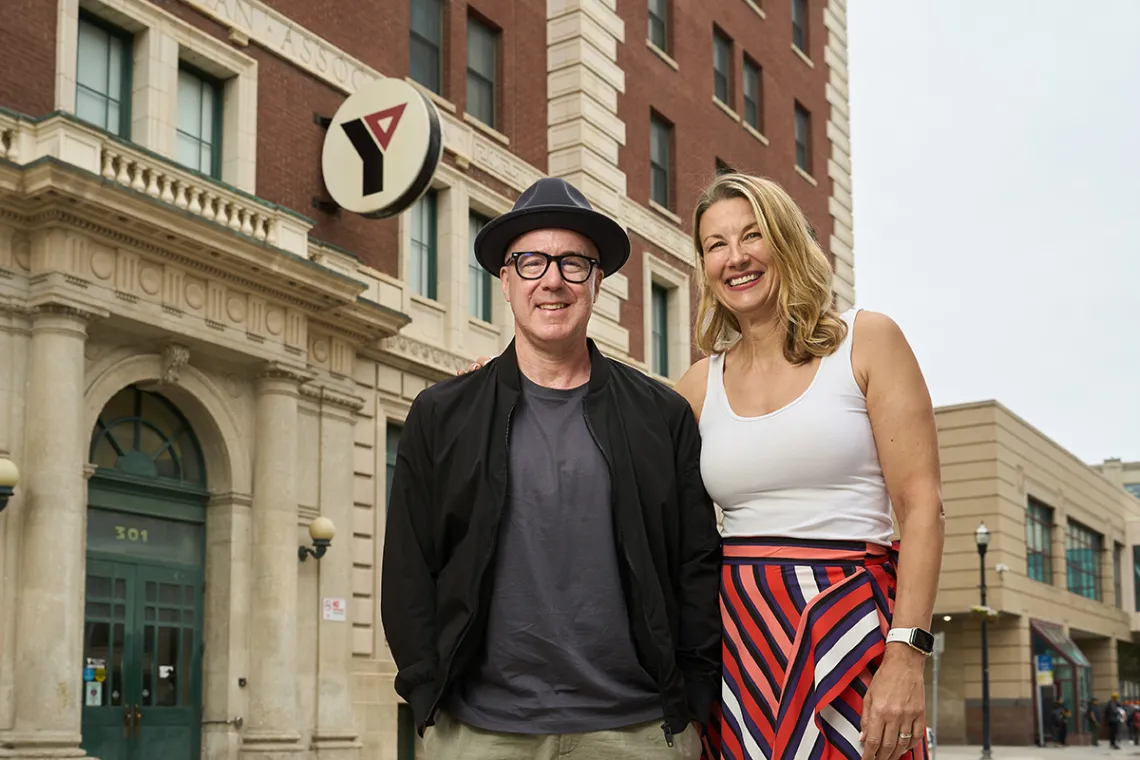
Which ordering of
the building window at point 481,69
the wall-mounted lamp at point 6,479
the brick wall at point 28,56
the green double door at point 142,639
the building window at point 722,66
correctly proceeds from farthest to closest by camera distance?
the building window at point 722,66 → the building window at point 481,69 → the green double door at point 142,639 → the brick wall at point 28,56 → the wall-mounted lamp at point 6,479

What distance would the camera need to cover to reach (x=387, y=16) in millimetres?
22016

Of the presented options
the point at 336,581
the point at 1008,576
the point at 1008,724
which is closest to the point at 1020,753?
the point at 1008,724

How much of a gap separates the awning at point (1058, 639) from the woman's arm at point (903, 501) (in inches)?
1828

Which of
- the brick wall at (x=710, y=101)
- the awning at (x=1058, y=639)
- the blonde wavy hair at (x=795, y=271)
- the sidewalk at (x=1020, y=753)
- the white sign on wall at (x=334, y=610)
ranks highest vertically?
the brick wall at (x=710, y=101)

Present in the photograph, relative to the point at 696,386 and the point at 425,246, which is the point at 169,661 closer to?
the point at 425,246

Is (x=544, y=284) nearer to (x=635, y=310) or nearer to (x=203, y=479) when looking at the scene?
(x=203, y=479)

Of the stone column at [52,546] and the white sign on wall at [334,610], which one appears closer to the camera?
the stone column at [52,546]

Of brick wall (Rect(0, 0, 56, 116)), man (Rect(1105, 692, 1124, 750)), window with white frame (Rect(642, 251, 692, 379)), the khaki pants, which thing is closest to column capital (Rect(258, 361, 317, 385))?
brick wall (Rect(0, 0, 56, 116))

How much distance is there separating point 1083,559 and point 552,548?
5789cm

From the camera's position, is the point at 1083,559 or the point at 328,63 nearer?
the point at 328,63

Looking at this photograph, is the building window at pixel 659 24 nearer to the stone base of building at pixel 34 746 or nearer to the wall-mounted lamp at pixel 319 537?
the wall-mounted lamp at pixel 319 537

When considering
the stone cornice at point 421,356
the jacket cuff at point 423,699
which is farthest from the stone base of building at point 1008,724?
the jacket cuff at point 423,699

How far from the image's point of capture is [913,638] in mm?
3918

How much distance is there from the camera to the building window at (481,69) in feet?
79.3
